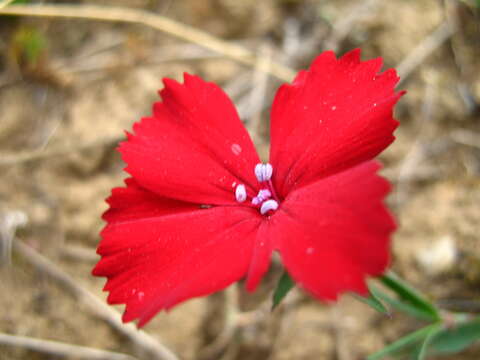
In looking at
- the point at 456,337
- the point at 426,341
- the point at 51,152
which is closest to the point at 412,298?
the point at 426,341

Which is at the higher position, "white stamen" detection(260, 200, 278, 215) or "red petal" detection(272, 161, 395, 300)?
"red petal" detection(272, 161, 395, 300)

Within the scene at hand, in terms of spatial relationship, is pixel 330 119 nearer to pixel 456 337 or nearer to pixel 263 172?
pixel 263 172

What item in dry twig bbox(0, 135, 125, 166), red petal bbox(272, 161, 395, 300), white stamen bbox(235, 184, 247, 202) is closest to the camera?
red petal bbox(272, 161, 395, 300)

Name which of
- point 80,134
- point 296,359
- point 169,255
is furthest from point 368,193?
point 80,134

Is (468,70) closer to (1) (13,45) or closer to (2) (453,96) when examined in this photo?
(2) (453,96)

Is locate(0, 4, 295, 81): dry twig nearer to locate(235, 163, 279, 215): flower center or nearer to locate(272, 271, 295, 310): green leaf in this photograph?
locate(235, 163, 279, 215): flower center

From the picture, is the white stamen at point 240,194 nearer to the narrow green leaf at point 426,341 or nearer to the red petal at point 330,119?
the red petal at point 330,119

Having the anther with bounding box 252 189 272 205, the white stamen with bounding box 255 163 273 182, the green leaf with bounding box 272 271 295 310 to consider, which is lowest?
the green leaf with bounding box 272 271 295 310

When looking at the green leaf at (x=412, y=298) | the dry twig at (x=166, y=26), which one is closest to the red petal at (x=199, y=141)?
the green leaf at (x=412, y=298)

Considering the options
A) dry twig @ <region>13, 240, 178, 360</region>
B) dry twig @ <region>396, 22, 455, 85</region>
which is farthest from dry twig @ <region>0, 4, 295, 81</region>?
dry twig @ <region>13, 240, 178, 360</region>
